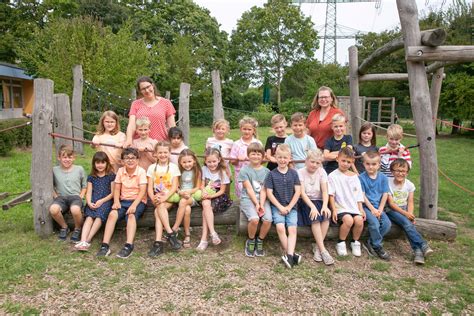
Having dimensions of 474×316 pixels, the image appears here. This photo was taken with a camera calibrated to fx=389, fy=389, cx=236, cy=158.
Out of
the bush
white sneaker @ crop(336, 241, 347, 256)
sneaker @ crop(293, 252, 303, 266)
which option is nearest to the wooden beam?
white sneaker @ crop(336, 241, 347, 256)

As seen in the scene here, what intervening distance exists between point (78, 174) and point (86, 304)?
1751mm

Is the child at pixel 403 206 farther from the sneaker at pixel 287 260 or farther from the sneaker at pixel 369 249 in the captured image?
the sneaker at pixel 287 260

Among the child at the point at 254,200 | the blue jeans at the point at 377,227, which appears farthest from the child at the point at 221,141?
the blue jeans at the point at 377,227

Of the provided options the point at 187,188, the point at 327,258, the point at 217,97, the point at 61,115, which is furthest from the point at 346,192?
the point at 217,97

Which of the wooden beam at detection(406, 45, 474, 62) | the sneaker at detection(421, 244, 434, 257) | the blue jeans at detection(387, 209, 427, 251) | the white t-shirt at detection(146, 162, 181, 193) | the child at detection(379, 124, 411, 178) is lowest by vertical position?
the sneaker at detection(421, 244, 434, 257)

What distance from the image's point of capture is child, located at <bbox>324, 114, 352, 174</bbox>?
4.23 meters

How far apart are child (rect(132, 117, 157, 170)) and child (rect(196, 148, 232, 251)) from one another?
0.64 meters

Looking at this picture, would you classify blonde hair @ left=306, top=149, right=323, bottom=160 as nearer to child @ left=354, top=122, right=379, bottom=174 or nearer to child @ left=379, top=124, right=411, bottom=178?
child @ left=354, top=122, right=379, bottom=174

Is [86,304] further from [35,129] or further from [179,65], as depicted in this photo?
[179,65]

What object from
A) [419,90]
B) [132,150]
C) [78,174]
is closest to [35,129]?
[78,174]

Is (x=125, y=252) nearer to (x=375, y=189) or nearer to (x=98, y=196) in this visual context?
(x=98, y=196)

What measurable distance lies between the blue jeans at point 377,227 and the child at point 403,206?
0.14 metres

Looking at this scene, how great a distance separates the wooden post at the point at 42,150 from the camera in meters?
4.25

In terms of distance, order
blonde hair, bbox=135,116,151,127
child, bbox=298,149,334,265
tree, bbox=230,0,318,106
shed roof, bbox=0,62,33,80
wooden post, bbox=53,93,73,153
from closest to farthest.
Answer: child, bbox=298,149,334,265 < blonde hair, bbox=135,116,151,127 < wooden post, bbox=53,93,73,153 < shed roof, bbox=0,62,33,80 < tree, bbox=230,0,318,106
